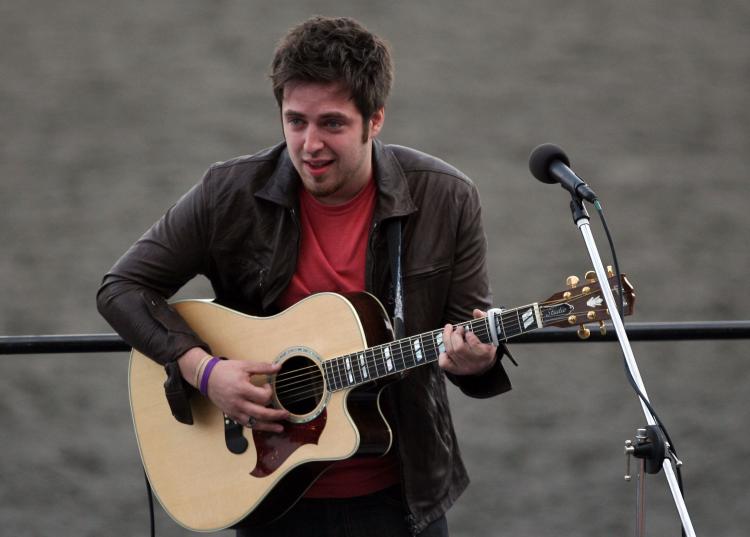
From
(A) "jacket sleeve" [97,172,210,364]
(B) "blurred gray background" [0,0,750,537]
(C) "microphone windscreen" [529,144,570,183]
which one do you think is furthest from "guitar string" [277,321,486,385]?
(B) "blurred gray background" [0,0,750,537]

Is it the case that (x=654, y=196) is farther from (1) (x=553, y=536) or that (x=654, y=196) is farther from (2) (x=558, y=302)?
(2) (x=558, y=302)

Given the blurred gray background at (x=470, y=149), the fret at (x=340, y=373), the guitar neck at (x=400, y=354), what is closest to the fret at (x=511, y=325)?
the guitar neck at (x=400, y=354)

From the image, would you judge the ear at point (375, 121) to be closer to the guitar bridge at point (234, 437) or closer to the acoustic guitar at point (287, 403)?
the acoustic guitar at point (287, 403)

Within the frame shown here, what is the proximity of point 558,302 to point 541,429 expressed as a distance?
163 inches

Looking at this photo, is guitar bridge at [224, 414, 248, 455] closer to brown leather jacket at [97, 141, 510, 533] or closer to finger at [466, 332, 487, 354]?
brown leather jacket at [97, 141, 510, 533]

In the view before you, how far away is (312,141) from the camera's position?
9.05 feet

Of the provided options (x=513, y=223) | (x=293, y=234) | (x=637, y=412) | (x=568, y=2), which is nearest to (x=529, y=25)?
(x=568, y=2)

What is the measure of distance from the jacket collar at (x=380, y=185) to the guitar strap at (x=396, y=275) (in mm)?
39

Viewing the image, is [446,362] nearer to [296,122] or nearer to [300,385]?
[300,385]

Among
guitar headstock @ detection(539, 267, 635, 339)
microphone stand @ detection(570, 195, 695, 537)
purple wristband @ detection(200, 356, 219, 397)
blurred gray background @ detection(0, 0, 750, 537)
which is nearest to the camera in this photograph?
microphone stand @ detection(570, 195, 695, 537)

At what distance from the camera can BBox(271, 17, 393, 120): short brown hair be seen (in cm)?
278

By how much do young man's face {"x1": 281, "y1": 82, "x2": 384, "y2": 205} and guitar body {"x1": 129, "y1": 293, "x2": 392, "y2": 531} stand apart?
311mm

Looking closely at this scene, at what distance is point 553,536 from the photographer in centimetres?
588

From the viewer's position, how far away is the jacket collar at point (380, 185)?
286cm
